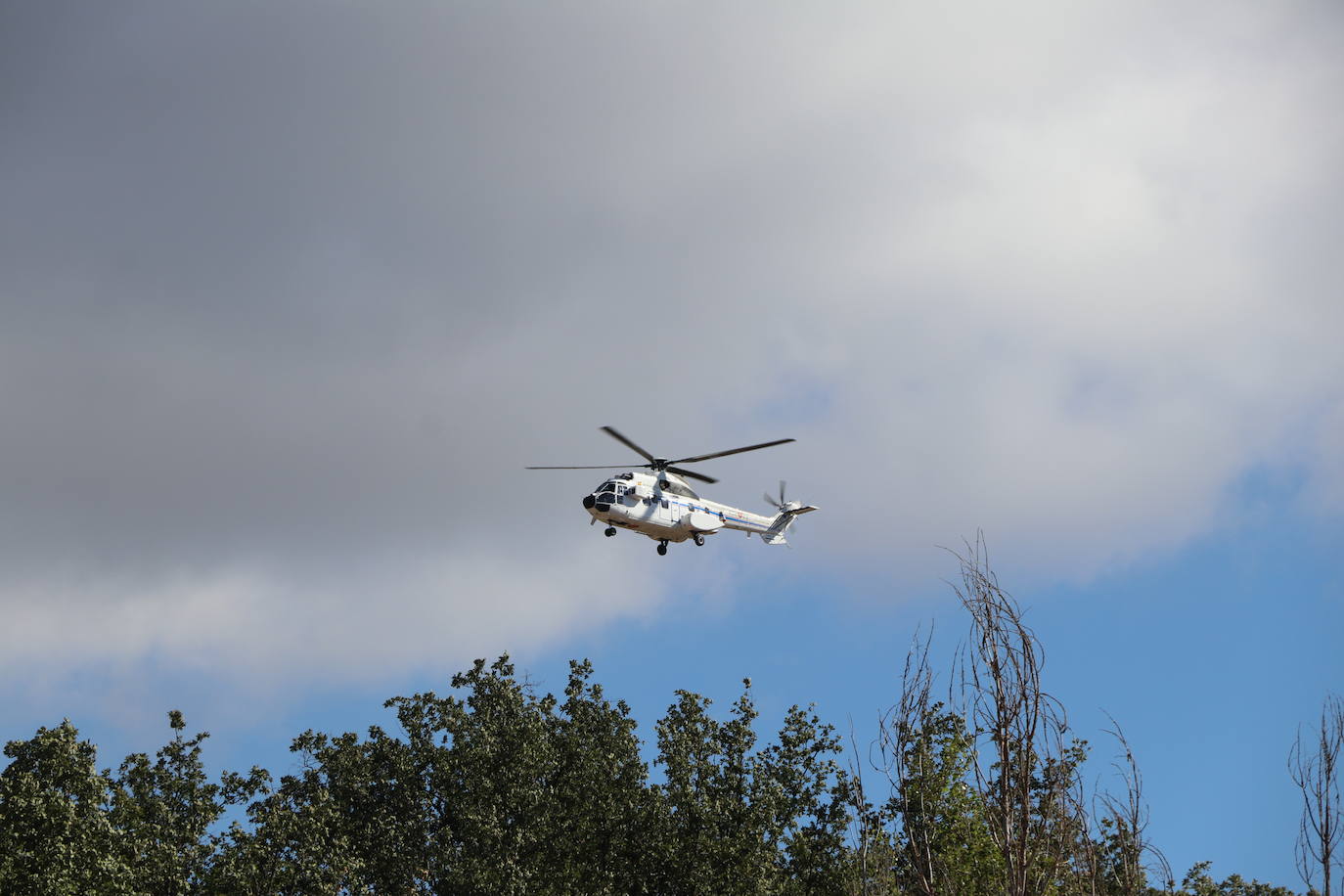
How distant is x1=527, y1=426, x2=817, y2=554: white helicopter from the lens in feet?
181

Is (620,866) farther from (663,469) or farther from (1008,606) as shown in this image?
(1008,606)

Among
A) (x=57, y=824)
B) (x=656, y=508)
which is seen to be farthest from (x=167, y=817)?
(x=656, y=508)

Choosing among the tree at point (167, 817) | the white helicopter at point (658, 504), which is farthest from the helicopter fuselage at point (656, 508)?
the tree at point (167, 817)

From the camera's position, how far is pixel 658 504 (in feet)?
188

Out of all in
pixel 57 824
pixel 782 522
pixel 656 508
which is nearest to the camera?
pixel 57 824

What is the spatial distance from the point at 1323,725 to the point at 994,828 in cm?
784

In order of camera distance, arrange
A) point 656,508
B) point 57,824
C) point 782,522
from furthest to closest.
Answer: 1. point 782,522
2. point 656,508
3. point 57,824

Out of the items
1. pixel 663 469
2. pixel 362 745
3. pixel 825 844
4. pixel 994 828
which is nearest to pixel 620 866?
pixel 825 844

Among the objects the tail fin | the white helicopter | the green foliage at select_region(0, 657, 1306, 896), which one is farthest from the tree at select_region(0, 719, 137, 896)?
the tail fin

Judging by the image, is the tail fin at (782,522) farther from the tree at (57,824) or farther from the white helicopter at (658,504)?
the tree at (57,824)

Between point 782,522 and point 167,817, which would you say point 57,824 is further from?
point 782,522

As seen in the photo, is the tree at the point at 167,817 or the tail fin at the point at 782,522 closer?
the tree at the point at 167,817

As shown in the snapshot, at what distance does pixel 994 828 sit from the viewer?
46.1 feet

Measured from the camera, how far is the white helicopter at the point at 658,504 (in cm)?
5531
